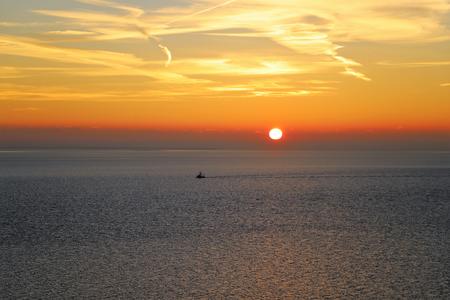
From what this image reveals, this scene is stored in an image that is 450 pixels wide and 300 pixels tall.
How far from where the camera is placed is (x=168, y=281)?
3159cm

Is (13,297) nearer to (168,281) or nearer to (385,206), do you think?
(168,281)

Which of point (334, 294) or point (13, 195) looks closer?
point (334, 294)

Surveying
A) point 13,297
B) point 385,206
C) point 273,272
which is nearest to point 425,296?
point 273,272

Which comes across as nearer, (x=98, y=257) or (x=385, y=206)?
(x=98, y=257)

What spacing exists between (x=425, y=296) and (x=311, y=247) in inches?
563

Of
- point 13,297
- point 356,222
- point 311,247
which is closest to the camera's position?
point 13,297

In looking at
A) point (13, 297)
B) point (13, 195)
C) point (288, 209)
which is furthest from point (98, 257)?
point (13, 195)

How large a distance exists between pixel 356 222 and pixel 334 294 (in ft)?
106

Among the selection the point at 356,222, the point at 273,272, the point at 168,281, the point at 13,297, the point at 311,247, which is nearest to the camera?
the point at 13,297

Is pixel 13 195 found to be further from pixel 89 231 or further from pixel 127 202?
pixel 89 231

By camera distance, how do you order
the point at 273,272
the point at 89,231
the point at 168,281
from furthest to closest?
the point at 89,231 < the point at 273,272 < the point at 168,281

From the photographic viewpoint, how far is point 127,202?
8606 cm

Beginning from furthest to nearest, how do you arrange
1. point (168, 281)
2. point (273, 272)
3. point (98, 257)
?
point (98, 257) < point (273, 272) < point (168, 281)

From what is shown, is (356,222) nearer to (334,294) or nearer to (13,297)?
(334,294)
